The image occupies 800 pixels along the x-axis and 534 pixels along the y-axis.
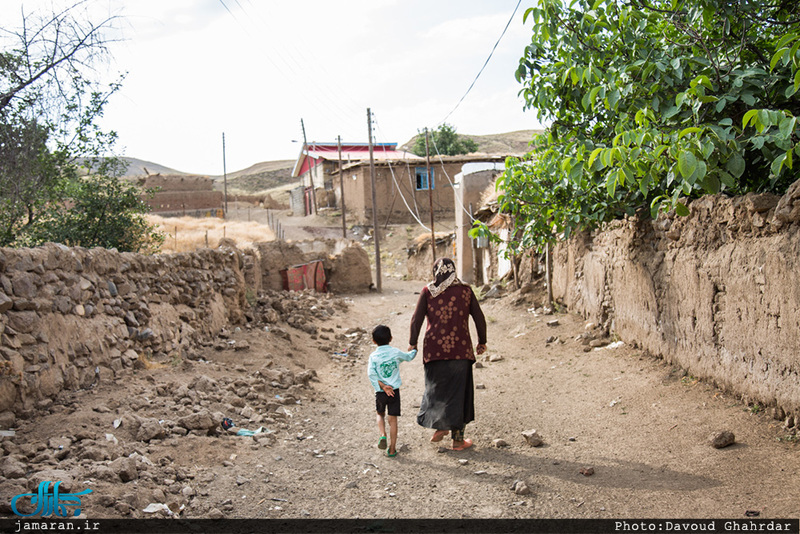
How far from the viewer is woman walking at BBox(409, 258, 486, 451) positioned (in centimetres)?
485

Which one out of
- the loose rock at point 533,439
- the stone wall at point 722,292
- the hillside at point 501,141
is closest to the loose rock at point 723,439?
the stone wall at point 722,292

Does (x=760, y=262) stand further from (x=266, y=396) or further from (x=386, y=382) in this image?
(x=266, y=396)

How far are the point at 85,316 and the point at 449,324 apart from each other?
139 inches

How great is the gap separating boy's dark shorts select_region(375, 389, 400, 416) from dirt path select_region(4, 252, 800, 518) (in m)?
0.37

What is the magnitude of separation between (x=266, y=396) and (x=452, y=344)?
2.75 metres

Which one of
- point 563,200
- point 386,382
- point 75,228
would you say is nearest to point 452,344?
point 386,382

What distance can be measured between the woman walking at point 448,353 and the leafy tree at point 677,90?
138 centimetres

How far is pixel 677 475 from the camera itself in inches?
153

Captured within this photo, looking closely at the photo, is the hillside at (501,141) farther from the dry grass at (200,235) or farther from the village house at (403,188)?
the dry grass at (200,235)

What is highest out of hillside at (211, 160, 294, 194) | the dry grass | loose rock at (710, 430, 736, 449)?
hillside at (211, 160, 294, 194)

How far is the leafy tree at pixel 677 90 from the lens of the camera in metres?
3.91

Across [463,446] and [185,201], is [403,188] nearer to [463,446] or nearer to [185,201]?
[185,201]

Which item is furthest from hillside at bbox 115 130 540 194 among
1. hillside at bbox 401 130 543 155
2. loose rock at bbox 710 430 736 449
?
loose rock at bbox 710 430 736 449

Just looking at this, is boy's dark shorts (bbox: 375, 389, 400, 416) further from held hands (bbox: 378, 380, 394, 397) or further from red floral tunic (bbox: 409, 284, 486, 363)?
red floral tunic (bbox: 409, 284, 486, 363)
